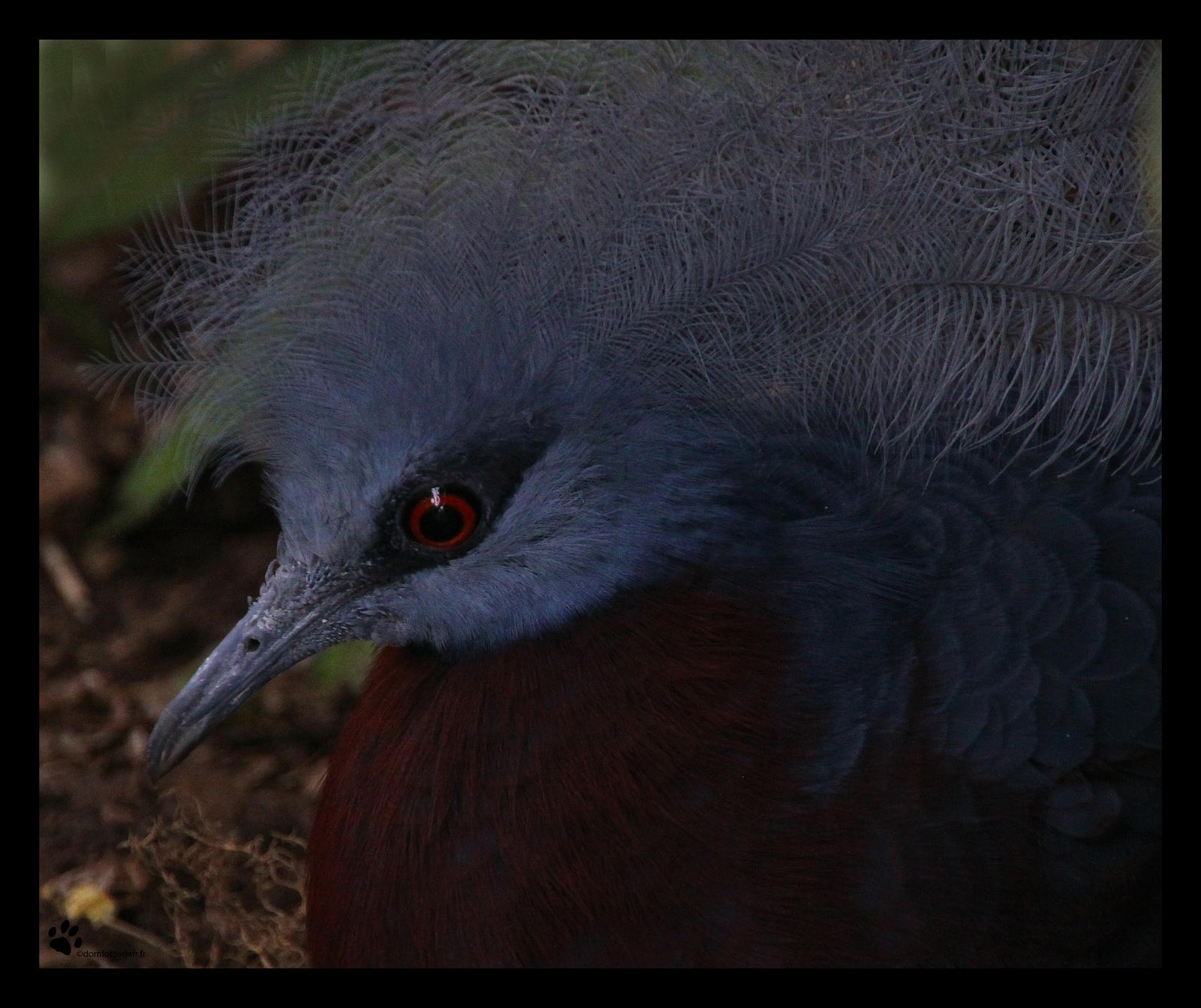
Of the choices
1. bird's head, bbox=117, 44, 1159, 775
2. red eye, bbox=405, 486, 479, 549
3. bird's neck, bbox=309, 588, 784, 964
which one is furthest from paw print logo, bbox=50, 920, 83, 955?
red eye, bbox=405, 486, 479, 549

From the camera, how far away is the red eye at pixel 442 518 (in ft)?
6.19

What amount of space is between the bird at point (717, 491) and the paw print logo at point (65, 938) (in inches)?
38.7

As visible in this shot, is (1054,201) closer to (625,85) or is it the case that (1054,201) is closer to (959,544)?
(959,544)

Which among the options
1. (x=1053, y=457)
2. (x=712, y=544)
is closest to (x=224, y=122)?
(x=712, y=544)

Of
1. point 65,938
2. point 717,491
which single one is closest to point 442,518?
point 717,491

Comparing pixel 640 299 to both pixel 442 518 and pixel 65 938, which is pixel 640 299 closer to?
pixel 442 518

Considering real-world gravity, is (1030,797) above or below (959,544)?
below

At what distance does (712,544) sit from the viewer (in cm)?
193

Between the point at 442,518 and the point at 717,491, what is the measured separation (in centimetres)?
45

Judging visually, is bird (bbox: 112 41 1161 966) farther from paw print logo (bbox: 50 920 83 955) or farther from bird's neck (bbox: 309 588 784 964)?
paw print logo (bbox: 50 920 83 955)

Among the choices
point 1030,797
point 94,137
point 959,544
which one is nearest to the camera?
point 1030,797

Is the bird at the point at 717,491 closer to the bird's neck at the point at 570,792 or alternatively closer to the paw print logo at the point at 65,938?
the bird's neck at the point at 570,792

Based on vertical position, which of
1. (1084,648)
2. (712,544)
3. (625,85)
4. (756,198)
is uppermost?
(625,85)

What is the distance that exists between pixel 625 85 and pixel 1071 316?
83 centimetres
